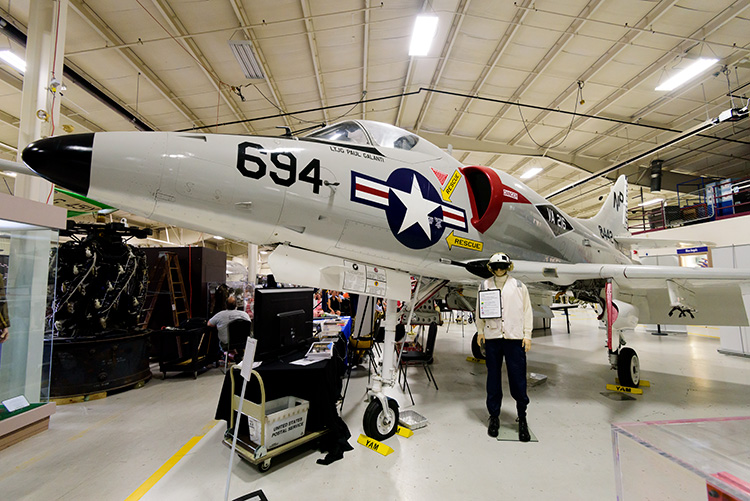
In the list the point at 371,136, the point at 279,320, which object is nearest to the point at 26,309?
the point at 279,320

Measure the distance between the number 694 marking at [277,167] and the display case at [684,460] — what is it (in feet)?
7.42

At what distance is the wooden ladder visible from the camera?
7.40 meters

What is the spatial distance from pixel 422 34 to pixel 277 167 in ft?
17.6

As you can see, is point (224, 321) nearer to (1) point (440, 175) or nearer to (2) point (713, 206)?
(1) point (440, 175)

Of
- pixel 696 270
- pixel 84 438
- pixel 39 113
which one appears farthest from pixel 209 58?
pixel 696 270

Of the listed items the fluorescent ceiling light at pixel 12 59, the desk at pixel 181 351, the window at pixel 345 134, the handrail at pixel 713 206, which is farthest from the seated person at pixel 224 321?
the handrail at pixel 713 206

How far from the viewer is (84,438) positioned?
3.27 meters

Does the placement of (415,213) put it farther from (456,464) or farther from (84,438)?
(84,438)

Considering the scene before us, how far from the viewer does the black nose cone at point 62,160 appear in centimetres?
177

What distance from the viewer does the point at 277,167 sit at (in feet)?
7.51

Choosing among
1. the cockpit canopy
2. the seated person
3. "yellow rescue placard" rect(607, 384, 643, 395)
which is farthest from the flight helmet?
the seated person

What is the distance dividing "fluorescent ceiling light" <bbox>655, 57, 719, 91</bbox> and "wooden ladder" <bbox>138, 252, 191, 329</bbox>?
514 inches

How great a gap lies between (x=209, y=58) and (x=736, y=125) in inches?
658

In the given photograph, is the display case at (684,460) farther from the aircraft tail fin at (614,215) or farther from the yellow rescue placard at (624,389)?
the aircraft tail fin at (614,215)
